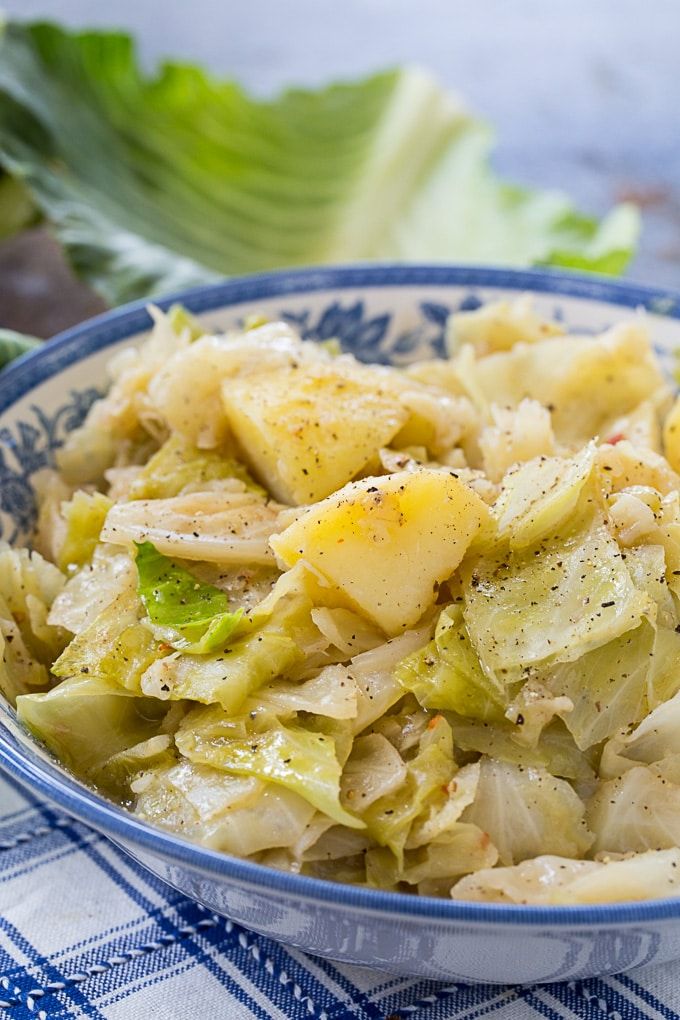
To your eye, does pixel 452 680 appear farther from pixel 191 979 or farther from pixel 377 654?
pixel 191 979

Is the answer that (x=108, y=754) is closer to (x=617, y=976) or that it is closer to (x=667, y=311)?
(x=617, y=976)

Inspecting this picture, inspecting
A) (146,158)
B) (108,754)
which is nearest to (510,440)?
(108,754)

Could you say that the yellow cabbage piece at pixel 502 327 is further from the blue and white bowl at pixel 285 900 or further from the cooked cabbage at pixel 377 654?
the blue and white bowl at pixel 285 900

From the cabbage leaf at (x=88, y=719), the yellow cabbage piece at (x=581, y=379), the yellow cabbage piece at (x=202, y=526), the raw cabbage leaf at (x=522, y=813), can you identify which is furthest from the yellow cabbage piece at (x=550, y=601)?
the yellow cabbage piece at (x=581, y=379)

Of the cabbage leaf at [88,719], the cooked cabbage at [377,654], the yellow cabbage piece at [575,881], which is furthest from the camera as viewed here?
the cabbage leaf at [88,719]

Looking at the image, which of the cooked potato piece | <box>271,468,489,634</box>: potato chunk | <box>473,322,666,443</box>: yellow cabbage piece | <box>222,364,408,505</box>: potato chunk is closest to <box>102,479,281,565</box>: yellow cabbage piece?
<box>222,364,408,505</box>: potato chunk
